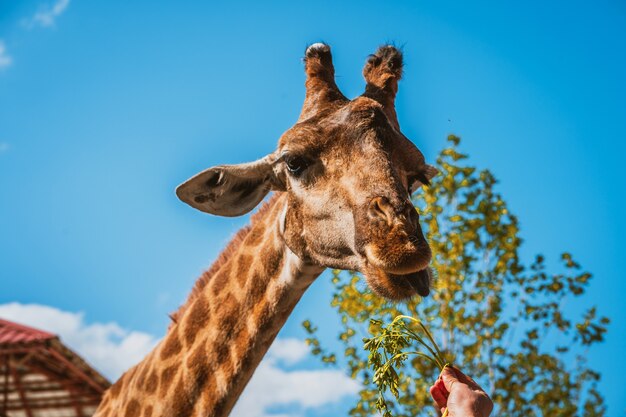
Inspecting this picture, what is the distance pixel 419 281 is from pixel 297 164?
110 cm

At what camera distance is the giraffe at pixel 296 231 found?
386 cm

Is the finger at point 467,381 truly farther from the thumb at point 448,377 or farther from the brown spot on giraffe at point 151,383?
the brown spot on giraffe at point 151,383

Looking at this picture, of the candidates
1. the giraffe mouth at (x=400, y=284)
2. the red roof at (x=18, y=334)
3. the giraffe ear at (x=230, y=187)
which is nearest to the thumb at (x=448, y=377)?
the giraffe mouth at (x=400, y=284)

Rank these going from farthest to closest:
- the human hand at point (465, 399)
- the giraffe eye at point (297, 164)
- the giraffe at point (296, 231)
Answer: the giraffe eye at point (297, 164)
the giraffe at point (296, 231)
the human hand at point (465, 399)

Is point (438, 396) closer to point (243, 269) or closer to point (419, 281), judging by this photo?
point (419, 281)

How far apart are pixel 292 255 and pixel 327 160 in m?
0.67

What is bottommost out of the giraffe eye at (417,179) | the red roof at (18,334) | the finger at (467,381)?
the finger at (467,381)

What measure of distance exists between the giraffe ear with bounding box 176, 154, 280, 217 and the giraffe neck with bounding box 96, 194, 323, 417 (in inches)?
9.4

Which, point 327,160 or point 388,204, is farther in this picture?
point 327,160

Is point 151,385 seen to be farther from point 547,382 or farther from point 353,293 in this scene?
point 547,382

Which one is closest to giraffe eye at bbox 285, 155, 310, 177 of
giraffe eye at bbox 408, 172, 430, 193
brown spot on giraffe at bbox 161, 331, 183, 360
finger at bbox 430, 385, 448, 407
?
giraffe eye at bbox 408, 172, 430, 193

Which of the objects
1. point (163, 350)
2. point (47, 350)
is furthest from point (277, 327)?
point (47, 350)

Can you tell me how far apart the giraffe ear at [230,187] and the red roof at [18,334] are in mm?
10585

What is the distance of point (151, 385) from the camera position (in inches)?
193
